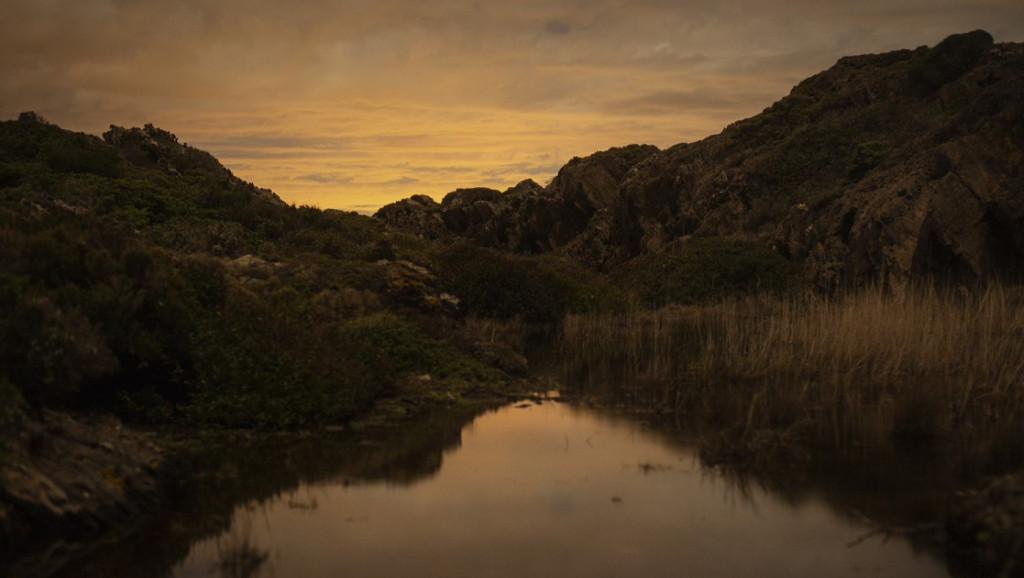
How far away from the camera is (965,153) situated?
2938 cm

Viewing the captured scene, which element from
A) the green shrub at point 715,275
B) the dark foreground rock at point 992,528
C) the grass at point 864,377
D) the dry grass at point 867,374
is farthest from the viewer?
the green shrub at point 715,275

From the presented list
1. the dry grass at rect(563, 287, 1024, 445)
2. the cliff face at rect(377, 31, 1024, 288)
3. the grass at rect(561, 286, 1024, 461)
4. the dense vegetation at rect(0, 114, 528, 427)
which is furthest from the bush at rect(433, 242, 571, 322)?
the cliff face at rect(377, 31, 1024, 288)

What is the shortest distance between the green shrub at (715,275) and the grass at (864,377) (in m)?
12.0

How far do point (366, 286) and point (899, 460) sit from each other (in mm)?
13850

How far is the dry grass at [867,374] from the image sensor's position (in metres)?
14.6

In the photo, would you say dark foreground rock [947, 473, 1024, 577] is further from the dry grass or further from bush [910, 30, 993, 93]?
bush [910, 30, 993, 93]

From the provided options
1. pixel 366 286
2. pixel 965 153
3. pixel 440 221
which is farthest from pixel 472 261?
pixel 440 221

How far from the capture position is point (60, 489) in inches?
386

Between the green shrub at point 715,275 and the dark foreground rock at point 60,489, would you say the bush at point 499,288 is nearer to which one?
the green shrub at point 715,275

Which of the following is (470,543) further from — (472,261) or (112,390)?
(472,261)

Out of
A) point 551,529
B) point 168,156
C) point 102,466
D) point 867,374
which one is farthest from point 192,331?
point 168,156

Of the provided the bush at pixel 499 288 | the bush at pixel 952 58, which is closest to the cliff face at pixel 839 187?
the bush at pixel 952 58

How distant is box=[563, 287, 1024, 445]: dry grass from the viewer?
1459cm

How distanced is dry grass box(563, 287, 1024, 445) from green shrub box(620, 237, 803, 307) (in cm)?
1234
